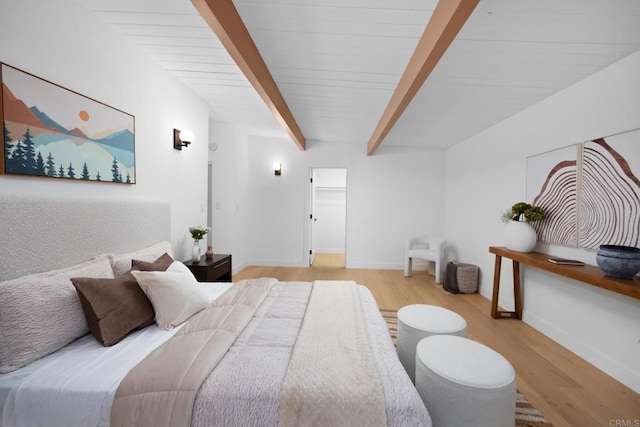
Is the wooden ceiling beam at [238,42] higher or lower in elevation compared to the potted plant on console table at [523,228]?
higher

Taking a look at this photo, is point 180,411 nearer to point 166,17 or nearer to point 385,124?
point 166,17

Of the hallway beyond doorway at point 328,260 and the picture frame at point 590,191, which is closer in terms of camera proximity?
the picture frame at point 590,191

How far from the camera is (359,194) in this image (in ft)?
16.3

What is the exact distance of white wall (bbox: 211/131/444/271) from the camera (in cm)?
495

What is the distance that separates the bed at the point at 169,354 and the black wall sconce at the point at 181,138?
3.65 ft

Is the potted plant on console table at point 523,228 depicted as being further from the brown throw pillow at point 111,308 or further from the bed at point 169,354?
the brown throw pillow at point 111,308

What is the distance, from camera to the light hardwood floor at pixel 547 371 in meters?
1.57

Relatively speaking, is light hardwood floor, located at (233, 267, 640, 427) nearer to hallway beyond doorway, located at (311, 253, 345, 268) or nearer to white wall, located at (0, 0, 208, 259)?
hallway beyond doorway, located at (311, 253, 345, 268)

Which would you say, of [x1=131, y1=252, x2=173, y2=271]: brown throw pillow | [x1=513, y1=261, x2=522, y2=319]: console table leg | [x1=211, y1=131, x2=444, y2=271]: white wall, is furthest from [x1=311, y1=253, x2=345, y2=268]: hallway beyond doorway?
[x1=131, y1=252, x2=173, y2=271]: brown throw pillow

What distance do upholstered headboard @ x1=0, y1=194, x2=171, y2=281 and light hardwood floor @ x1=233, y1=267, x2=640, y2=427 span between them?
271 cm

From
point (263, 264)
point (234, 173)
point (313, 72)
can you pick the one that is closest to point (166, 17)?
point (313, 72)

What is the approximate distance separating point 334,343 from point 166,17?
225 cm

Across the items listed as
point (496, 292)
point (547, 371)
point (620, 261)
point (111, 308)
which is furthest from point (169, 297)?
point (496, 292)

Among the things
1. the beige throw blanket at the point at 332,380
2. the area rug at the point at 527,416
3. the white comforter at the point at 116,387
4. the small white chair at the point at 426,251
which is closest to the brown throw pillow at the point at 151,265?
the white comforter at the point at 116,387
